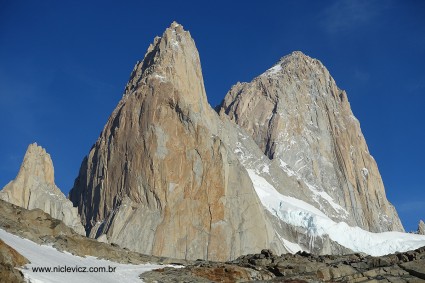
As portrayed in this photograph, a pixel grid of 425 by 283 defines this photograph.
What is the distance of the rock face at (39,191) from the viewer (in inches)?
4018

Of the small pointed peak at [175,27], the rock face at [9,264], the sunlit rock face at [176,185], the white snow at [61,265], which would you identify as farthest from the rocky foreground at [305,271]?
the small pointed peak at [175,27]

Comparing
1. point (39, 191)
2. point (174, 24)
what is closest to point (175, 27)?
point (174, 24)

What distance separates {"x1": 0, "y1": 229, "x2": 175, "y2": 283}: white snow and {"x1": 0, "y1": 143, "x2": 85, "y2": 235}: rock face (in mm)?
63953

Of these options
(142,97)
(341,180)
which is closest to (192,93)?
(142,97)

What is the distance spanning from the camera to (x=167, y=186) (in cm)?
10719

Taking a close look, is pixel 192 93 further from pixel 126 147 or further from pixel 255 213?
pixel 255 213

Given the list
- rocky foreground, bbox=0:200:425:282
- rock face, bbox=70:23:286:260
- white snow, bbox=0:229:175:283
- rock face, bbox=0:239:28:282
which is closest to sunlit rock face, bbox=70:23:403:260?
rock face, bbox=70:23:286:260

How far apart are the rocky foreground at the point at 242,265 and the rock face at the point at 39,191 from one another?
57505 mm

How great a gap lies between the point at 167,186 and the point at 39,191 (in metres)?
21.4

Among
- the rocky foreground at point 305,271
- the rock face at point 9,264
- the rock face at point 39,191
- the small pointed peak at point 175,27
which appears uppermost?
the small pointed peak at point 175,27

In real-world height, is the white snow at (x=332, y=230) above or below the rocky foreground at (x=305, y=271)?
above

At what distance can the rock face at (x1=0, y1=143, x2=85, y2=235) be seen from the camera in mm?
102062

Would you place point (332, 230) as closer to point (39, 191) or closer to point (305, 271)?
point (39, 191)

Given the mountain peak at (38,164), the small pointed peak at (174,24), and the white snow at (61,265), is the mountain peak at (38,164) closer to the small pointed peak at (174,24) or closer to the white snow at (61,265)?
the small pointed peak at (174,24)
